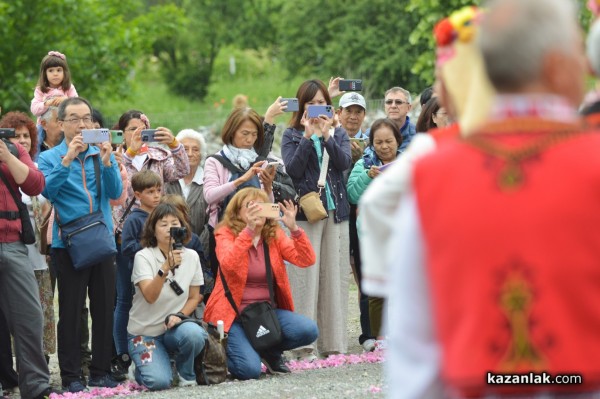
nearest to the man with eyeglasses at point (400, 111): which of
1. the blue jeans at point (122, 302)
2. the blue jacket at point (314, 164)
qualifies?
the blue jacket at point (314, 164)

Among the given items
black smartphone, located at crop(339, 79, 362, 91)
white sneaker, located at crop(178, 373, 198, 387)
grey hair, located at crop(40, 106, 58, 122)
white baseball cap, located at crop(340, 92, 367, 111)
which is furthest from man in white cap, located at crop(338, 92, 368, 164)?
white sneaker, located at crop(178, 373, 198, 387)

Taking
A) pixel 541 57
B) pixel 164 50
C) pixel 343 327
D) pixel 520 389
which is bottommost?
pixel 343 327

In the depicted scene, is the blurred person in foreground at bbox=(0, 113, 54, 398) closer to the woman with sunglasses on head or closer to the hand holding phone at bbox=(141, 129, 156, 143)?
the hand holding phone at bbox=(141, 129, 156, 143)

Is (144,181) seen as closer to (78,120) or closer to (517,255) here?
(78,120)

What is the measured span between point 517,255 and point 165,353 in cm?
602

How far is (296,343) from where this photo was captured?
899 centimetres

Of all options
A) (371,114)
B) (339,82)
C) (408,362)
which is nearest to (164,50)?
(371,114)

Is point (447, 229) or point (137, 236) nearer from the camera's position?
point (447, 229)

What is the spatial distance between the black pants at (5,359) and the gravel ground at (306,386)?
21 cm

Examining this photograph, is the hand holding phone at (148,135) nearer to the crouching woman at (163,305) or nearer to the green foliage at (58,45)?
the crouching woman at (163,305)

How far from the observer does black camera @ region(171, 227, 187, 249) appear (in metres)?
8.70

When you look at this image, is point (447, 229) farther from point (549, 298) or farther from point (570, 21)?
point (570, 21)

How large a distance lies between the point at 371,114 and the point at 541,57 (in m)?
16.9

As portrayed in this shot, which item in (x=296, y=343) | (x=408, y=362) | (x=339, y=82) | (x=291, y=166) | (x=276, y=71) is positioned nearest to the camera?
(x=408, y=362)
